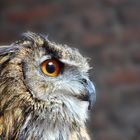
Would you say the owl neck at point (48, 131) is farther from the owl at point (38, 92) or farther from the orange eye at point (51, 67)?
the orange eye at point (51, 67)

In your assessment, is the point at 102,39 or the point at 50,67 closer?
the point at 50,67

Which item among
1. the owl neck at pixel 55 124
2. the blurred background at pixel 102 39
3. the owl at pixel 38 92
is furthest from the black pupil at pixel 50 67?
the blurred background at pixel 102 39

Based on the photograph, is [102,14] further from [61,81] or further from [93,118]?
[61,81]

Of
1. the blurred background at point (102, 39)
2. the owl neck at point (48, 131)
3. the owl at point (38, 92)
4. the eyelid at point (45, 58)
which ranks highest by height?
the blurred background at point (102, 39)

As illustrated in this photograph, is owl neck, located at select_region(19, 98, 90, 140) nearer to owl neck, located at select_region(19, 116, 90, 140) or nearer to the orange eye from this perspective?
owl neck, located at select_region(19, 116, 90, 140)

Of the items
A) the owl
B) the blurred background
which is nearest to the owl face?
the owl

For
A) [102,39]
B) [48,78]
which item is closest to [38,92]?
[48,78]

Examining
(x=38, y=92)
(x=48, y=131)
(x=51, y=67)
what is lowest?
(x=48, y=131)

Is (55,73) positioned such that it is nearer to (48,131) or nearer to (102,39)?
(48,131)
